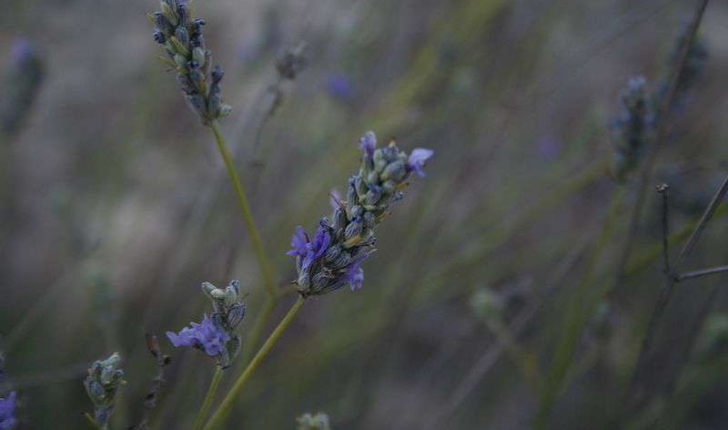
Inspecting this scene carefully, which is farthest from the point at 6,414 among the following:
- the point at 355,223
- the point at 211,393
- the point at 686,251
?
the point at 686,251

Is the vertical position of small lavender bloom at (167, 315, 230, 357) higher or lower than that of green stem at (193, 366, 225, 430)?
higher

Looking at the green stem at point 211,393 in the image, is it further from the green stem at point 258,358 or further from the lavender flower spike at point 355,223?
the lavender flower spike at point 355,223

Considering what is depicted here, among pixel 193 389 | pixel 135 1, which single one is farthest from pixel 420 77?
pixel 135 1

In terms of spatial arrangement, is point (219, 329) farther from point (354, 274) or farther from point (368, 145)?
point (368, 145)

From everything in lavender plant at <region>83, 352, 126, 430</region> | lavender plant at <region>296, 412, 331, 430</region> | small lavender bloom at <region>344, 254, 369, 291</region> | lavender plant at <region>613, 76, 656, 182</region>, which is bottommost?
lavender plant at <region>296, 412, 331, 430</region>

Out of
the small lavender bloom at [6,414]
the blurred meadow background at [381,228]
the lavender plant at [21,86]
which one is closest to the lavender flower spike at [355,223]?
the small lavender bloom at [6,414]

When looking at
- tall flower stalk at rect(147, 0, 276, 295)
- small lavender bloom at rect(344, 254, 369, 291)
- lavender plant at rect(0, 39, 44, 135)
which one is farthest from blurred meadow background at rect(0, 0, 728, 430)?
small lavender bloom at rect(344, 254, 369, 291)

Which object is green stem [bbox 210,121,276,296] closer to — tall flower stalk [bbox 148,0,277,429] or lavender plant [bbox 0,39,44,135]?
tall flower stalk [bbox 148,0,277,429]
